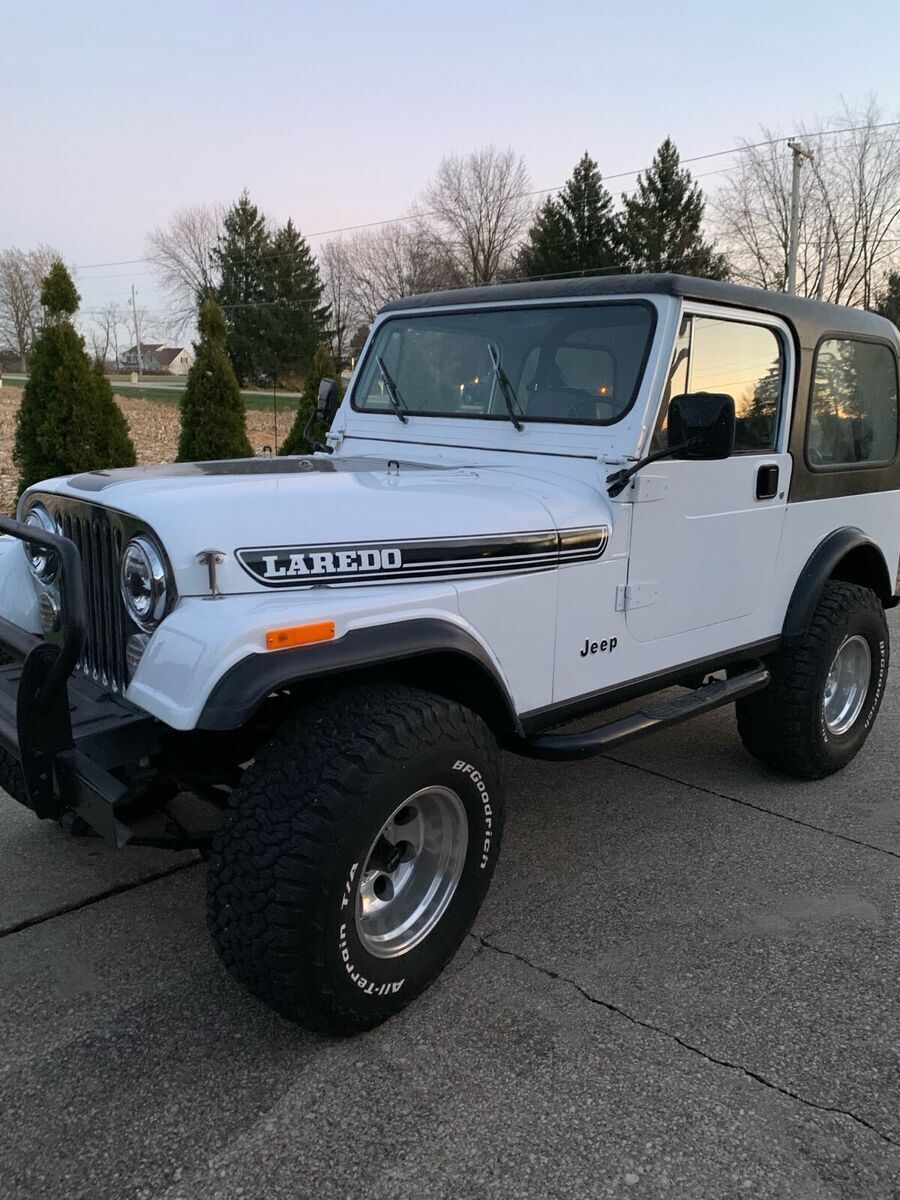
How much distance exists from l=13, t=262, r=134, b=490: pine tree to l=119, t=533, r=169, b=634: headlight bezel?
851cm

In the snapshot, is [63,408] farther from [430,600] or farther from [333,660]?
[333,660]

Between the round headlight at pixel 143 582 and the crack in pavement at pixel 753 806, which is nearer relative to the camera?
the round headlight at pixel 143 582

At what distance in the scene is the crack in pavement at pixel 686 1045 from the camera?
224 centimetres

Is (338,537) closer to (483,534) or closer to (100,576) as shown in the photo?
(483,534)

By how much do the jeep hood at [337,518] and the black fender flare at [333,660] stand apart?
0.16 m

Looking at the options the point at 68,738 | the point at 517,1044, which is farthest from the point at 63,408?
the point at 517,1044

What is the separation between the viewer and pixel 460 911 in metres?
2.68

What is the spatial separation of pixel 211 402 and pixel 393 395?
7957mm

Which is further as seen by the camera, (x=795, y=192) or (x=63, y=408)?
(x=795, y=192)

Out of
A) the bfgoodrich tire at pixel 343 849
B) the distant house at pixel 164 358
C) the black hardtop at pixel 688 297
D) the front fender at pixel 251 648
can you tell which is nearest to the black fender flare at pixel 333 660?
the front fender at pixel 251 648

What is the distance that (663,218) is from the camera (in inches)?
1538

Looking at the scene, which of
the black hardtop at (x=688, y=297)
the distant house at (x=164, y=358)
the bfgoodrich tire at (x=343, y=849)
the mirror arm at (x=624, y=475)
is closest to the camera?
the bfgoodrich tire at (x=343, y=849)

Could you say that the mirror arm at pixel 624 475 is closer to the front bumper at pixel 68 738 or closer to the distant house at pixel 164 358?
the front bumper at pixel 68 738

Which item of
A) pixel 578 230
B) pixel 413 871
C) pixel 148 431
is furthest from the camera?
pixel 578 230
